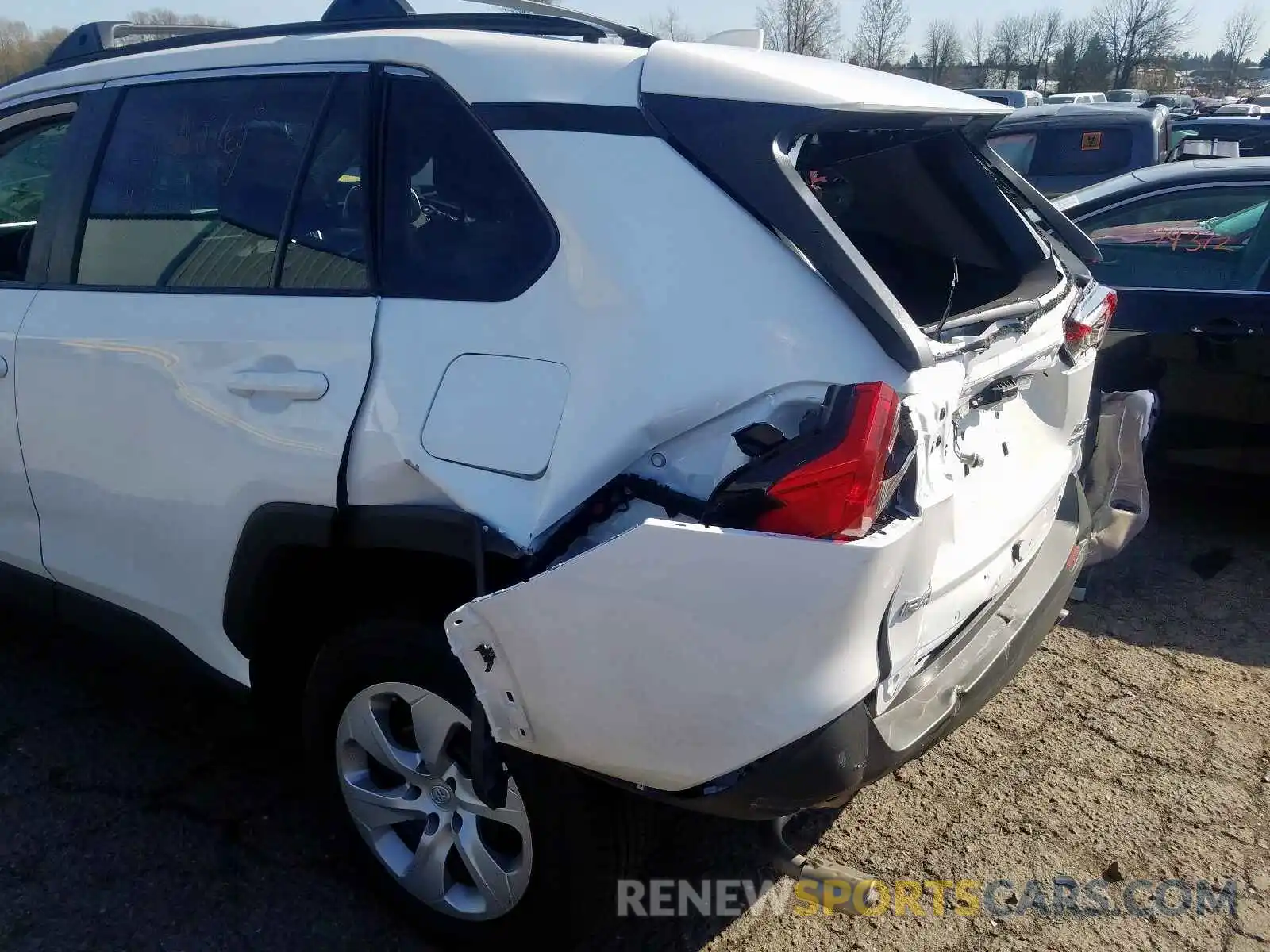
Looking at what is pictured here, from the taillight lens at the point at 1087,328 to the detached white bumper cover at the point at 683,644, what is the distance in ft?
3.70

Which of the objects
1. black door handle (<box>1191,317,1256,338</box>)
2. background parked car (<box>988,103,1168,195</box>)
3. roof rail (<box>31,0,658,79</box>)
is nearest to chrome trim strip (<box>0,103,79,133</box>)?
roof rail (<box>31,0,658,79</box>)

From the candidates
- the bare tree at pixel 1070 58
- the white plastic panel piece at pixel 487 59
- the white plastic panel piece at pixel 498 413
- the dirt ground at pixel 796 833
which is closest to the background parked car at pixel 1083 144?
the dirt ground at pixel 796 833

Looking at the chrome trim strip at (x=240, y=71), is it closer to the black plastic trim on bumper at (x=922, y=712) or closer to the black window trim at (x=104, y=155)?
the black window trim at (x=104, y=155)

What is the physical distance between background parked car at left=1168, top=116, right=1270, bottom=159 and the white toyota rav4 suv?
894 centimetres

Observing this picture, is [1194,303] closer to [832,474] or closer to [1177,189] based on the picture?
[1177,189]

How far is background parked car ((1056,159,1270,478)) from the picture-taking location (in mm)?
4402

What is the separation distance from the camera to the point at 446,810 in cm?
236

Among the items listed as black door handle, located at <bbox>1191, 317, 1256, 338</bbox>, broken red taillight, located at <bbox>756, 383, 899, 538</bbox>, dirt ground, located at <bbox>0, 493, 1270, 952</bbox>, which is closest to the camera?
broken red taillight, located at <bbox>756, 383, 899, 538</bbox>

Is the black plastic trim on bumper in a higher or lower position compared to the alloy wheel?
higher

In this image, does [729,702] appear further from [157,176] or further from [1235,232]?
[1235,232]

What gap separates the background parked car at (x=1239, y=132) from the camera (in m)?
10.3

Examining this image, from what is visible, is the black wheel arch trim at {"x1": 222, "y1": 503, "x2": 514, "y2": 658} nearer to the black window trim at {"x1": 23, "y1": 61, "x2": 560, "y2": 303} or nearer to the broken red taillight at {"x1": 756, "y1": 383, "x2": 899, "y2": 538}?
the black window trim at {"x1": 23, "y1": 61, "x2": 560, "y2": 303}

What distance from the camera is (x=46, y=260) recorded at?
2941mm

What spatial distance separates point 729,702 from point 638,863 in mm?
618
